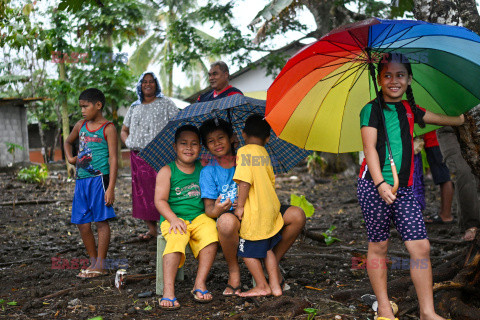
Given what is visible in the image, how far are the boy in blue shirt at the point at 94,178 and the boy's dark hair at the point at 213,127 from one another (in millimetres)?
932

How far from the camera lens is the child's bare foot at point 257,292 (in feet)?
11.3

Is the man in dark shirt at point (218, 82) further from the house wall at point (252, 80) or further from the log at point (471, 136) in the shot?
the house wall at point (252, 80)

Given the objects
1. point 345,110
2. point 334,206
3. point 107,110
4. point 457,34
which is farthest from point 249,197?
point 107,110

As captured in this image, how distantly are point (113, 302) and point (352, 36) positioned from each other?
2.48 meters

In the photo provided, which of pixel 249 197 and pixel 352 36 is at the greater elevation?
pixel 352 36

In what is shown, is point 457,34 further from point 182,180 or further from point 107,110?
point 107,110

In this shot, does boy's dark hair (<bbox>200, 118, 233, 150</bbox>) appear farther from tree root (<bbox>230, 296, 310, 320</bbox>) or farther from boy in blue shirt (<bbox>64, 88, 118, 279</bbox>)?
tree root (<bbox>230, 296, 310, 320</bbox>)

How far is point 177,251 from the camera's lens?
11.4ft

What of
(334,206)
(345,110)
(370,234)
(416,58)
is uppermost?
(416,58)

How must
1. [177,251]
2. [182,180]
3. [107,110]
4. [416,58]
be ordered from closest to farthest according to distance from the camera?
[416,58], [177,251], [182,180], [107,110]

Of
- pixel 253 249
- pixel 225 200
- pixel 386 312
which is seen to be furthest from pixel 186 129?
pixel 386 312

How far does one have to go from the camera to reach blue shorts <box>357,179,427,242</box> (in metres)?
2.78

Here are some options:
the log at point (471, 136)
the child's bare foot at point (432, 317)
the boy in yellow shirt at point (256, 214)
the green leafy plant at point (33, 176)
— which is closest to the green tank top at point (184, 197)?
the boy in yellow shirt at point (256, 214)

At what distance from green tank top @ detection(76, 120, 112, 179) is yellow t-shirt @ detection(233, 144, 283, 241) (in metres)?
1.53
